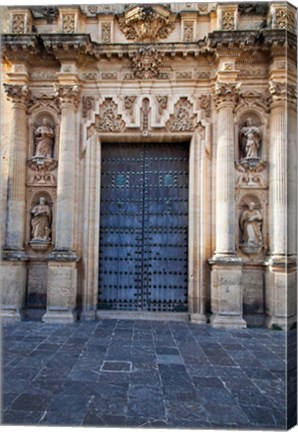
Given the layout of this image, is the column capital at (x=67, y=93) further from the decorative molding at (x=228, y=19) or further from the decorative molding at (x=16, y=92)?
the decorative molding at (x=228, y=19)

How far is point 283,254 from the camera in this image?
634 centimetres

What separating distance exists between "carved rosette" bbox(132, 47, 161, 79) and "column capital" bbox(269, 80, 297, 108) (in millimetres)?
2376

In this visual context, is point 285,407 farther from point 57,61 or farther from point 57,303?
point 57,61

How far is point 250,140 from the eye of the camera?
673 cm

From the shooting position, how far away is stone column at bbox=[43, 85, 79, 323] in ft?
21.1

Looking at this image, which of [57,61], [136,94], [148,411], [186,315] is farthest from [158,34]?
[148,411]

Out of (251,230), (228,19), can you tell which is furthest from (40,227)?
(228,19)

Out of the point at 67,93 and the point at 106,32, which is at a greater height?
the point at 106,32

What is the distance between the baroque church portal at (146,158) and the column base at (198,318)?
0.05 m

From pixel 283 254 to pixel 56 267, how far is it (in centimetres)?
443

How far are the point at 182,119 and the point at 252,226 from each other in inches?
105

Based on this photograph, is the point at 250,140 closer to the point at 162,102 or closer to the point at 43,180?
the point at 162,102

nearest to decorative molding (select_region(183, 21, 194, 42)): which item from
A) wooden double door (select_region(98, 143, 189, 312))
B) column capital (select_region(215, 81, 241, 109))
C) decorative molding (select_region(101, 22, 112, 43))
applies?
column capital (select_region(215, 81, 241, 109))

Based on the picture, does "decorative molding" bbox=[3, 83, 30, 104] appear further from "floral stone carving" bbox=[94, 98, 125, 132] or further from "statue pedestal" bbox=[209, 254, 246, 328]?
"statue pedestal" bbox=[209, 254, 246, 328]
